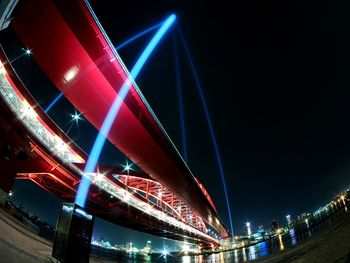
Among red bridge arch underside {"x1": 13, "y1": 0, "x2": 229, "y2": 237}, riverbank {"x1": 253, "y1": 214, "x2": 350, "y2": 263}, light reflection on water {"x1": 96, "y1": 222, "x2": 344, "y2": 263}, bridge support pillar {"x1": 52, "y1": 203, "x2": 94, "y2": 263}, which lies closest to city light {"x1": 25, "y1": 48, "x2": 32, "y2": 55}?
red bridge arch underside {"x1": 13, "y1": 0, "x2": 229, "y2": 237}

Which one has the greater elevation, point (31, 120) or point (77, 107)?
point (31, 120)

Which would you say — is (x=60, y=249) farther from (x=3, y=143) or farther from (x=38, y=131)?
(x=38, y=131)

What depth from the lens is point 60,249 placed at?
6.81 metres

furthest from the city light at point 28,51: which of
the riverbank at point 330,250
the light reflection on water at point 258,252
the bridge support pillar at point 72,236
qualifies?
the light reflection on water at point 258,252

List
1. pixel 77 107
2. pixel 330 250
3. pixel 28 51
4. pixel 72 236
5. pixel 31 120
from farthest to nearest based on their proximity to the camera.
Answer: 1. pixel 31 120
2. pixel 77 107
3. pixel 28 51
4. pixel 72 236
5. pixel 330 250

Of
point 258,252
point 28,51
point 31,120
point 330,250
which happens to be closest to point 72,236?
point 330,250

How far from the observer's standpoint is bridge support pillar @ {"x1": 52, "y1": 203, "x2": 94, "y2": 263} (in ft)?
22.0

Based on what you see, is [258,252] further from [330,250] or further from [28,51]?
[28,51]

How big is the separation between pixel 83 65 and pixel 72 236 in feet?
27.0

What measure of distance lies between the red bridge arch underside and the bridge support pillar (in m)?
7.34

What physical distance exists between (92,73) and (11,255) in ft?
28.5

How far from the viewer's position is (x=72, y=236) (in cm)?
689

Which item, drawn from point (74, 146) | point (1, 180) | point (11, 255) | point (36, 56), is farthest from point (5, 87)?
point (11, 255)

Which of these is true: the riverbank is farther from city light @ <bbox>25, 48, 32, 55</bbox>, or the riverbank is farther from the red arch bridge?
city light @ <bbox>25, 48, 32, 55</bbox>
